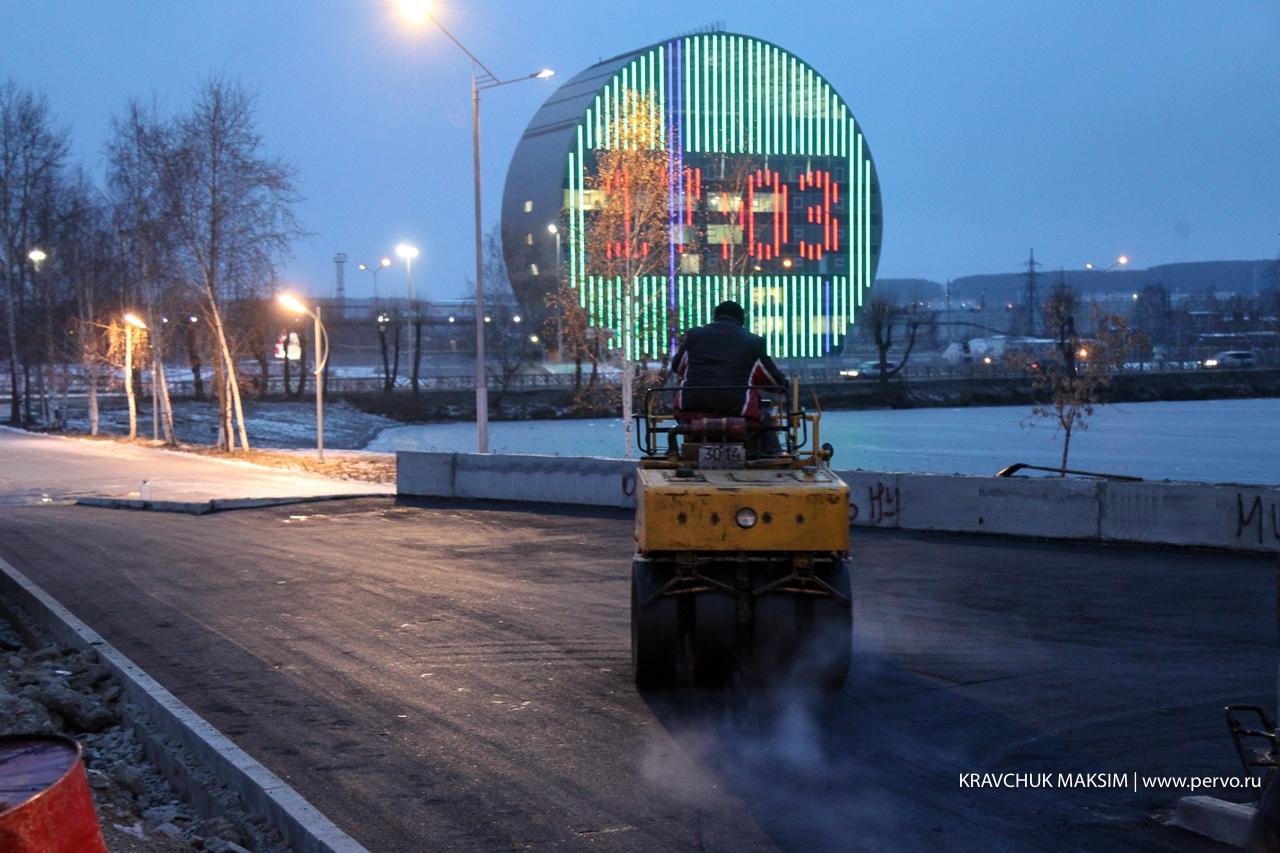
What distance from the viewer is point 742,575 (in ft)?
31.6

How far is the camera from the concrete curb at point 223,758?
6.91 metres

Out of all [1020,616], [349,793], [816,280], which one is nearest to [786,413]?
[1020,616]

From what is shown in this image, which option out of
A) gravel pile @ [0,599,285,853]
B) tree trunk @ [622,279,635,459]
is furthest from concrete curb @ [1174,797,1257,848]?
tree trunk @ [622,279,635,459]

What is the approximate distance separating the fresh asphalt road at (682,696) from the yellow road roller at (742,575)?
13.6 inches

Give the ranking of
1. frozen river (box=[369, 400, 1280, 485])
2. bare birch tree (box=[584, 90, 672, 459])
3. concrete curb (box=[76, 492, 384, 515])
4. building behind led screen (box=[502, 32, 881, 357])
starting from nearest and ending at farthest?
concrete curb (box=[76, 492, 384, 515]) → bare birch tree (box=[584, 90, 672, 459]) → frozen river (box=[369, 400, 1280, 485]) → building behind led screen (box=[502, 32, 881, 357])

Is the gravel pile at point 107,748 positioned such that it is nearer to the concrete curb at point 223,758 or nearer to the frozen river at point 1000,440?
the concrete curb at point 223,758

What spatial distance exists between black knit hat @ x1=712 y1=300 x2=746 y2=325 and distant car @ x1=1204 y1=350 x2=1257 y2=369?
352ft

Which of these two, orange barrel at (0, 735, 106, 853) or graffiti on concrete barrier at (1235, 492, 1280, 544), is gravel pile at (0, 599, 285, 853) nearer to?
orange barrel at (0, 735, 106, 853)

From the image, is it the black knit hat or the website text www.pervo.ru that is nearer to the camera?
the website text www.pervo.ru

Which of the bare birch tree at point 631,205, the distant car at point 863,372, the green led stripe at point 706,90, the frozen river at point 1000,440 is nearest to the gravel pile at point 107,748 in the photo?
the bare birch tree at point 631,205

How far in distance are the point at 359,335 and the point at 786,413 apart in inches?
5676

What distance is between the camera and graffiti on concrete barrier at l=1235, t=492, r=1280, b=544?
17.4 m

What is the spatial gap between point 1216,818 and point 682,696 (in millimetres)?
4081

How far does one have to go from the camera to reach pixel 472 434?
6875 cm
